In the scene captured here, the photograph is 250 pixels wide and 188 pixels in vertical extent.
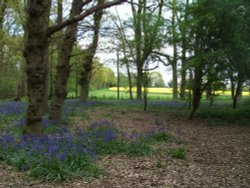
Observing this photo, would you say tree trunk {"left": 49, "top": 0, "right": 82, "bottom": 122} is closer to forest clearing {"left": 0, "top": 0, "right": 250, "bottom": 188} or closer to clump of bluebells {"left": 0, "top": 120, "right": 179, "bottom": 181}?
forest clearing {"left": 0, "top": 0, "right": 250, "bottom": 188}

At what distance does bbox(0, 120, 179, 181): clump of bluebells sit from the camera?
5.12m

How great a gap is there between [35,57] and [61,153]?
2392 mm

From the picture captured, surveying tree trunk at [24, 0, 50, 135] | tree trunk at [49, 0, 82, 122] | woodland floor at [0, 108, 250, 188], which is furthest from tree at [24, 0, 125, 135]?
tree trunk at [49, 0, 82, 122]

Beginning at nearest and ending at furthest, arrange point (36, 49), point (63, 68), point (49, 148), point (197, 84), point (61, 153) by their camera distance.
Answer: point (61, 153) < point (49, 148) < point (36, 49) < point (63, 68) < point (197, 84)

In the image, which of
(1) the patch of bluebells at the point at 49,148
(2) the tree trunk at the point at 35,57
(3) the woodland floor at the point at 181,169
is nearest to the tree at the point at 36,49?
(2) the tree trunk at the point at 35,57

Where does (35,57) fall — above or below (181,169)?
above

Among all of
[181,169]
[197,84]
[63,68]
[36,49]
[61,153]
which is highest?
[36,49]

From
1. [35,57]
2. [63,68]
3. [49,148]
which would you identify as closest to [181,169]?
[49,148]

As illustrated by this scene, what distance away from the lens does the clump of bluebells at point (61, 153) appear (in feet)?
16.8

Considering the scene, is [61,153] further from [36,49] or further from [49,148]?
[36,49]

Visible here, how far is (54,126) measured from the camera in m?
9.30

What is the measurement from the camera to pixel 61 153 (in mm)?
5570

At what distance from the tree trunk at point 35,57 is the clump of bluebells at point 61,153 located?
0.44m

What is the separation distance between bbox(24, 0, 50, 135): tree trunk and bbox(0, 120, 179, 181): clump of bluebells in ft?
1.44
